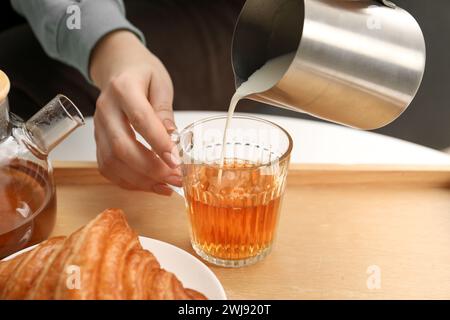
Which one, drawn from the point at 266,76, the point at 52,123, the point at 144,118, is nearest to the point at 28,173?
the point at 52,123

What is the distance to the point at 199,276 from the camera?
0.80 metres

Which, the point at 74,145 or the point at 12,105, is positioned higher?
the point at 74,145

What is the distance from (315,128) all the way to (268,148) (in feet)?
0.94

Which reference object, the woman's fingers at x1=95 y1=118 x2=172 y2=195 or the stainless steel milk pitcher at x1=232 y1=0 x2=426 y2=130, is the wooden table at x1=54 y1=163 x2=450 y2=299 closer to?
the woman's fingers at x1=95 y1=118 x2=172 y2=195

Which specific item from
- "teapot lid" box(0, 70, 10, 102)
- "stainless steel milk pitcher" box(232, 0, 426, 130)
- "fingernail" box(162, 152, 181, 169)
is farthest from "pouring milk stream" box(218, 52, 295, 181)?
"teapot lid" box(0, 70, 10, 102)

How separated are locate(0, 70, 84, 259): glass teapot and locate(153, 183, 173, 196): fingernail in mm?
155

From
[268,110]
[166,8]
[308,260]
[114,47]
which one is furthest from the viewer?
[268,110]

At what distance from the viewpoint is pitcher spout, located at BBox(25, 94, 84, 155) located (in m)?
A: 0.90

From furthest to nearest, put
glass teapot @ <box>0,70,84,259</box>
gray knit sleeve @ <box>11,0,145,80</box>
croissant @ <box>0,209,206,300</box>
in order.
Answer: gray knit sleeve @ <box>11,0,145,80</box> < glass teapot @ <box>0,70,84,259</box> < croissant @ <box>0,209,206,300</box>

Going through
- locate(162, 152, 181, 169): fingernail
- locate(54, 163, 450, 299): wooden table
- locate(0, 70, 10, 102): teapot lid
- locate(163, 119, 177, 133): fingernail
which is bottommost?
locate(54, 163, 450, 299): wooden table

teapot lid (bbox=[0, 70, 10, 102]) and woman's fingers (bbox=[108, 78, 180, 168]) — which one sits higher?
teapot lid (bbox=[0, 70, 10, 102])

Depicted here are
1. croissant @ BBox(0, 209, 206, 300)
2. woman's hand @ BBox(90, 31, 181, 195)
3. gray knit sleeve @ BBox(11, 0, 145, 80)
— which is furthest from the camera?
gray knit sleeve @ BBox(11, 0, 145, 80)
